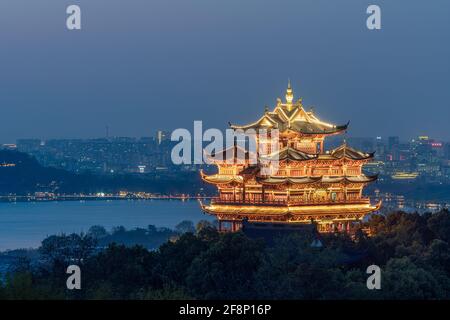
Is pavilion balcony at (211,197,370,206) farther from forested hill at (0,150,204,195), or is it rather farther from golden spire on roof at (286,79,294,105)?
forested hill at (0,150,204,195)

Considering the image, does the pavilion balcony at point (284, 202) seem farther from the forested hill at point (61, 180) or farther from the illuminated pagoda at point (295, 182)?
the forested hill at point (61, 180)

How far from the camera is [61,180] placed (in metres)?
127

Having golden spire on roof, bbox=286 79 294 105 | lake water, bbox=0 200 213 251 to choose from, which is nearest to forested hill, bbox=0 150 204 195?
lake water, bbox=0 200 213 251

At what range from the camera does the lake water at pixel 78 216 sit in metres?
80.2

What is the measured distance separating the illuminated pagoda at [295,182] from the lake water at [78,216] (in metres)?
33.6

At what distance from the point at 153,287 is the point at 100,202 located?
98458mm

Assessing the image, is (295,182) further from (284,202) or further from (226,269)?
(226,269)

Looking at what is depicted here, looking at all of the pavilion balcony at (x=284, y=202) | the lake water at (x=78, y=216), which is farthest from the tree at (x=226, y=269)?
the lake water at (x=78, y=216)

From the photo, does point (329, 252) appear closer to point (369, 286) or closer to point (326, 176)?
point (369, 286)

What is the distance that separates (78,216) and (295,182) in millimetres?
66643

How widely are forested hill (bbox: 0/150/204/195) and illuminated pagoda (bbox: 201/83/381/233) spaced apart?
289ft

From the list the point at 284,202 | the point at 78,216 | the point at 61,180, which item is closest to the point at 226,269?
the point at 284,202

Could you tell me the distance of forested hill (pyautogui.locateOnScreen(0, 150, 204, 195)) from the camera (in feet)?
413

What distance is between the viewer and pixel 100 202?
125 meters
